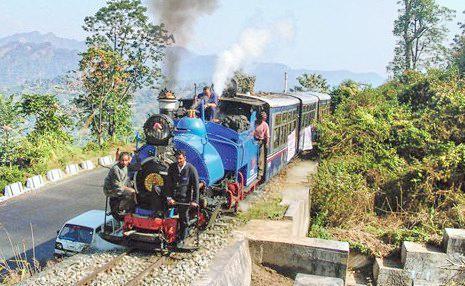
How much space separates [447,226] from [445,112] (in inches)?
195

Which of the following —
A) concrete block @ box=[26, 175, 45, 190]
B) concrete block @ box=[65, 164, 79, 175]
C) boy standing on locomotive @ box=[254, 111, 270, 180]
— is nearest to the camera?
boy standing on locomotive @ box=[254, 111, 270, 180]

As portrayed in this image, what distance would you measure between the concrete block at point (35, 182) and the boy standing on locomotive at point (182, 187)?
1015cm

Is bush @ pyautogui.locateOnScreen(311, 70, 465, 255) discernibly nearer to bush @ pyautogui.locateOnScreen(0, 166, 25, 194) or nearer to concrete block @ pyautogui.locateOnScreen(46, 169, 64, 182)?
concrete block @ pyautogui.locateOnScreen(46, 169, 64, 182)

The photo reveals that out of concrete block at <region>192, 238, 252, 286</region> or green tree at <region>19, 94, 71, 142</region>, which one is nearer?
concrete block at <region>192, 238, 252, 286</region>

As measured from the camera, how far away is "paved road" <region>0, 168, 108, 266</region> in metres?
11.1

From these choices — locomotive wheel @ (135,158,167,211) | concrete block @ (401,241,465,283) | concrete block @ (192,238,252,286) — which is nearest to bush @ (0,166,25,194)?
locomotive wheel @ (135,158,167,211)

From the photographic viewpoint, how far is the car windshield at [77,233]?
9.67 meters

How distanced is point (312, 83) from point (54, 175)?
26952mm

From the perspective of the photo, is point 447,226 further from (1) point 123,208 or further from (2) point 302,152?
(2) point 302,152

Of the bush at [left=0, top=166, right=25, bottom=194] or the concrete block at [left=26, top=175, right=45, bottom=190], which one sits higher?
the bush at [left=0, top=166, right=25, bottom=194]

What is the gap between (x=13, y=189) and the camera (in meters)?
14.9

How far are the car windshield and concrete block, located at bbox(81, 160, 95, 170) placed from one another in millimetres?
9449

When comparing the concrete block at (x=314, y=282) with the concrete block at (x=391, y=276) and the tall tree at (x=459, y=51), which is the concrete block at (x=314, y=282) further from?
the tall tree at (x=459, y=51)

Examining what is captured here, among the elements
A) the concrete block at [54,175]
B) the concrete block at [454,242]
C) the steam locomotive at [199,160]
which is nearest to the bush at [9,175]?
the concrete block at [54,175]
